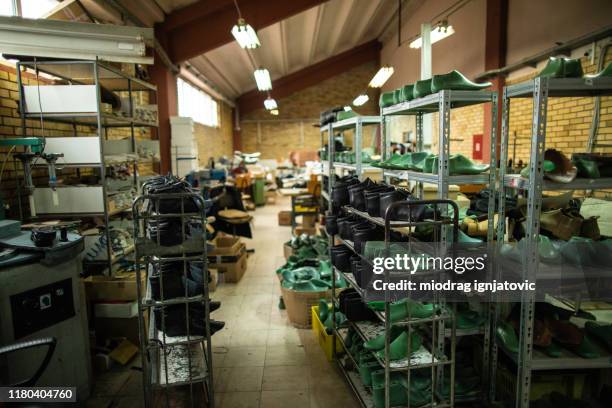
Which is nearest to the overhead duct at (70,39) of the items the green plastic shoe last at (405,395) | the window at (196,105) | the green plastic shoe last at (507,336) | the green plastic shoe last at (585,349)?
the green plastic shoe last at (405,395)

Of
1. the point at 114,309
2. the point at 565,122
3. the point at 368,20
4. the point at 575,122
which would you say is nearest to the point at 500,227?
the point at 114,309

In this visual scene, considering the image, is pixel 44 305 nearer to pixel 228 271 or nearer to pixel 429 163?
pixel 429 163

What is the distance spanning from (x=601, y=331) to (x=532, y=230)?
2.55ft

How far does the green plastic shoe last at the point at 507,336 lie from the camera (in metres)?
2.12

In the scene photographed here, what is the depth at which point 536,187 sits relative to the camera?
184 cm

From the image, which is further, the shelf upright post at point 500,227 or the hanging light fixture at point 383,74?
the hanging light fixture at point 383,74

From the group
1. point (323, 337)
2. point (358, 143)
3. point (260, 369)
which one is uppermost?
point (358, 143)

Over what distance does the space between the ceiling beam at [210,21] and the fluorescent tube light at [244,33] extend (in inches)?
57.8

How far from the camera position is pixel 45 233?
88.5 inches

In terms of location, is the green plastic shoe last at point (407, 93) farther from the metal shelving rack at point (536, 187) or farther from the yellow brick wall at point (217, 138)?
the yellow brick wall at point (217, 138)

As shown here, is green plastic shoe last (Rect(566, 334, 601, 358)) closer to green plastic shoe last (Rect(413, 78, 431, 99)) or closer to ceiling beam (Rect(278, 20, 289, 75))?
green plastic shoe last (Rect(413, 78, 431, 99))

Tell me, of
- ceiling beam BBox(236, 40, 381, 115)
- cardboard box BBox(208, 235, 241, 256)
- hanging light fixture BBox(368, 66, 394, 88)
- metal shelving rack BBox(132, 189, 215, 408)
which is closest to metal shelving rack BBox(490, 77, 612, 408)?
metal shelving rack BBox(132, 189, 215, 408)

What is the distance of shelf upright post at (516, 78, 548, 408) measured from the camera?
1795 millimetres

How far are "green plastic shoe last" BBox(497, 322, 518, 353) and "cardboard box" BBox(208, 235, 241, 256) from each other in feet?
11.1
